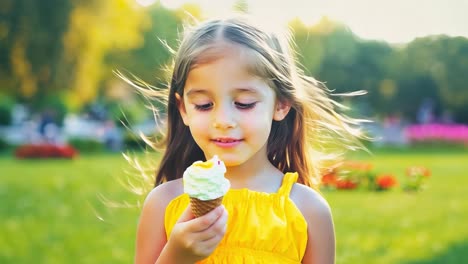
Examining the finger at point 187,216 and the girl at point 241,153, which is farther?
the girl at point 241,153

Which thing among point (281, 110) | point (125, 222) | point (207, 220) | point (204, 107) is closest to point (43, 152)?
point (125, 222)

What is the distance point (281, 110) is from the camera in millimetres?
2510

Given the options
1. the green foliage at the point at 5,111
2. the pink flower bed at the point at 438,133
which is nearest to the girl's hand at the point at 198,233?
the pink flower bed at the point at 438,133

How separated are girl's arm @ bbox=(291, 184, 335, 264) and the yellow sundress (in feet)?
0.09

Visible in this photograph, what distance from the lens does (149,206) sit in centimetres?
244

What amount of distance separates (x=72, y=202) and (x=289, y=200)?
24.2 feet

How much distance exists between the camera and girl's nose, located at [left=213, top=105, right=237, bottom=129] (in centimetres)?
225

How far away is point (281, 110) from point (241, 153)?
273 mm

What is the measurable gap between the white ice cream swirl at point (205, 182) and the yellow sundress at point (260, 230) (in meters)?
0.32

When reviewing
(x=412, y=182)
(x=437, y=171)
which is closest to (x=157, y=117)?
(x=412, y=182)

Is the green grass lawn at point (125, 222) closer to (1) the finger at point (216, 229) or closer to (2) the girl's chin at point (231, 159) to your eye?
(2) the girl's chin at point (231, 159)

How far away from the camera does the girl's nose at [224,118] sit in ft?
7.37

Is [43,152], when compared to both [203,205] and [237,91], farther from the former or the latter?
[203,205]

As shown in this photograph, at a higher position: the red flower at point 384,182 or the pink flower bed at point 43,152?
the red flower at point 384,182
